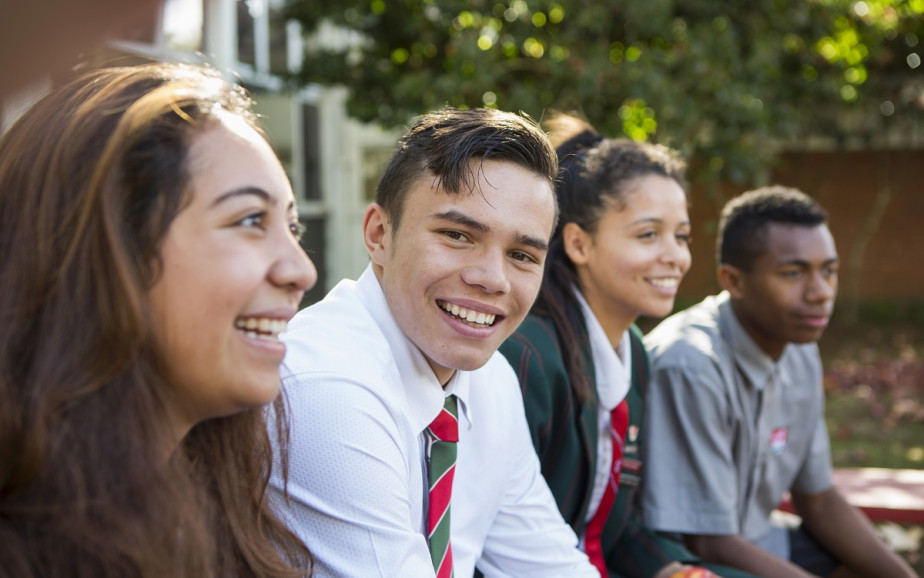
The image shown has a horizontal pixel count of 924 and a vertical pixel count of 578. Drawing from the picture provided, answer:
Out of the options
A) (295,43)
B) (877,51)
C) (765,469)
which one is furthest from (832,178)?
(765,469)

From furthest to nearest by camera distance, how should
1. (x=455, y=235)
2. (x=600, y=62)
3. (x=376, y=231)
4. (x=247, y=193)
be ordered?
(x=600, y=62), (x=376, y=231), (x=455, y=235), (x=247, y=193)

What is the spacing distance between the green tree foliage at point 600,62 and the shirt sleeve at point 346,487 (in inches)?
234

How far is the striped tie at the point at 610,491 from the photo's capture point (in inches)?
115

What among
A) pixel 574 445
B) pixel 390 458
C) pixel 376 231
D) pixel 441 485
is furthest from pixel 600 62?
pixel 390 458

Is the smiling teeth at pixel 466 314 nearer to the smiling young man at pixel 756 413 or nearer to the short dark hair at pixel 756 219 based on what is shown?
the smiling young man at pixel 756 413

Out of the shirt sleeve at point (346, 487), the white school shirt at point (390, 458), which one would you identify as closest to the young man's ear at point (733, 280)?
the white school shirt at point (390, 458)

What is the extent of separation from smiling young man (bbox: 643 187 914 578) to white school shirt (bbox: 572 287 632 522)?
0.37 metres

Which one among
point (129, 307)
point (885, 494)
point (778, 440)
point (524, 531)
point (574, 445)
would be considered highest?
point (129, 307)

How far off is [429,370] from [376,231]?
Result: 0.39 meters

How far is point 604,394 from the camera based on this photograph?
2.91 metres

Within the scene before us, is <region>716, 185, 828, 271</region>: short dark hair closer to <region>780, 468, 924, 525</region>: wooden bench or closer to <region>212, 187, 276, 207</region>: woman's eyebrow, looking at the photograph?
<region>780, 468, 924, 525</region>: wooden bench

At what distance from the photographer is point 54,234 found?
1195 mm

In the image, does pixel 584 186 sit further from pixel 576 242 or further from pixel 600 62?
pixel 600 62

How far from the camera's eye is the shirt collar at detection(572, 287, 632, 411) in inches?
115
